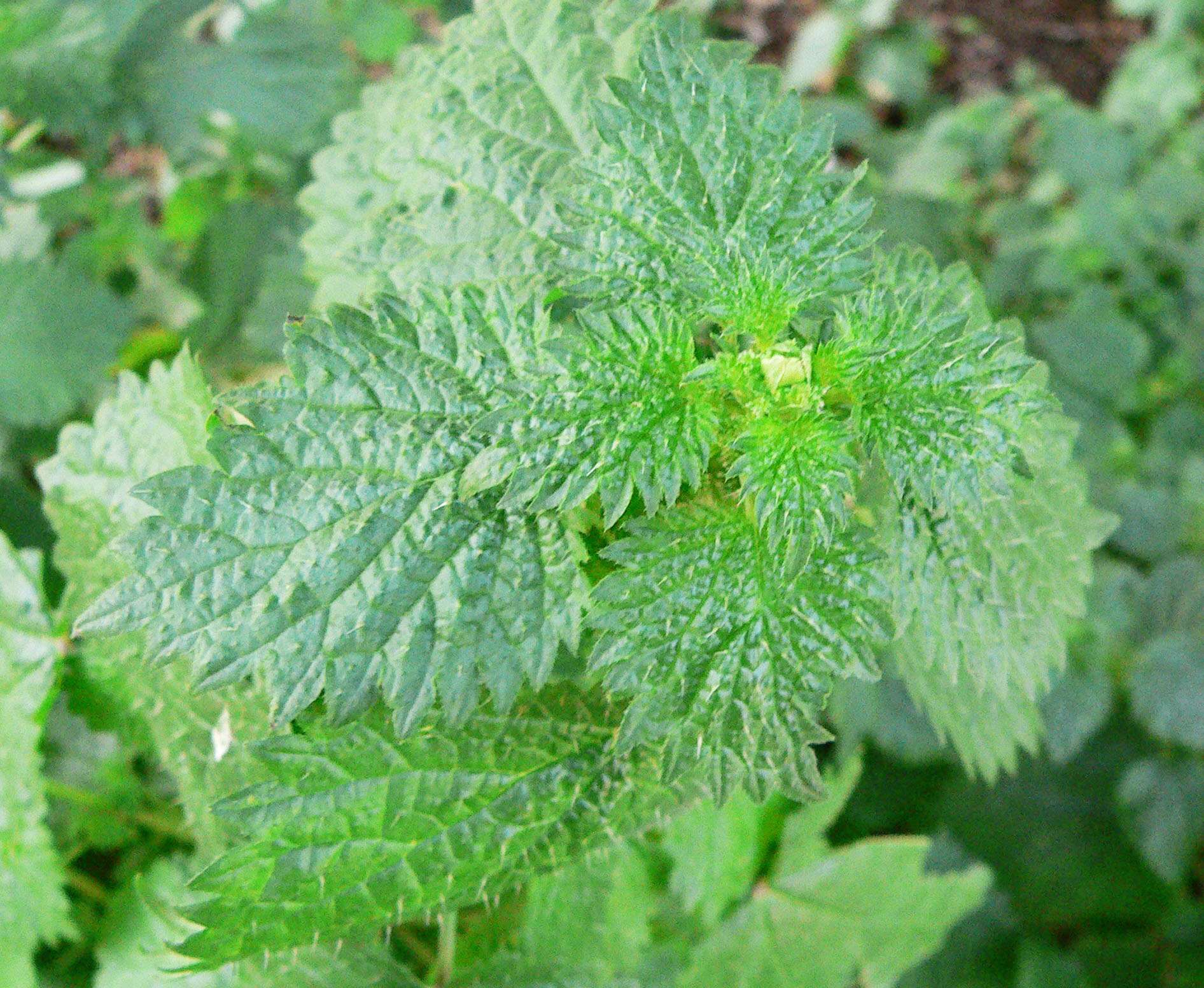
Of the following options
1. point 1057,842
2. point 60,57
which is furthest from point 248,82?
point 1057,842

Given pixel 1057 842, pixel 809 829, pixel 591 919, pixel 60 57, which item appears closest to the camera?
pixel 591 919

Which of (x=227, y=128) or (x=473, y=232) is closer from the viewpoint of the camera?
(x=473, y=232)

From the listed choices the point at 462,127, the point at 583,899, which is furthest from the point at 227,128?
the point at 583,899

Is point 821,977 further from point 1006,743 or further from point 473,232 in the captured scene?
point 473,232

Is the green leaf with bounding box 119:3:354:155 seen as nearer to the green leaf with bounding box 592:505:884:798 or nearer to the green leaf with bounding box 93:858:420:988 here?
the green leaf with bounding box 93:858:420:988

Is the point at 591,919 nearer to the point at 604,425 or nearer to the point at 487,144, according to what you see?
the point at 604,425

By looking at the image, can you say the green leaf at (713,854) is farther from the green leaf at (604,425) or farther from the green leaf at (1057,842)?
the green leaf at (1057,842)
